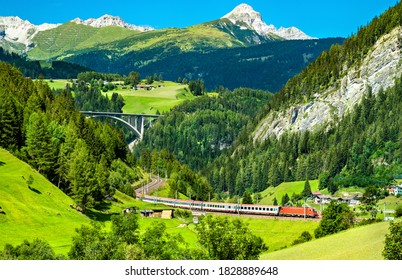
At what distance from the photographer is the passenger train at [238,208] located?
412ft

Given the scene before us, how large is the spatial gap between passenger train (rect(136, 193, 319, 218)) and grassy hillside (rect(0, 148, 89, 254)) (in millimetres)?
44253

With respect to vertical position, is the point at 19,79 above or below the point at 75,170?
above

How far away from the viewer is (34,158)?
101875 millimetres

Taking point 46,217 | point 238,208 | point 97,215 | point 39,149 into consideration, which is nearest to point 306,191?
point 238,208

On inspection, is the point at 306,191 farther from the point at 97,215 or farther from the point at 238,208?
the point at 97,215

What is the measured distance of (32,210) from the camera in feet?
250

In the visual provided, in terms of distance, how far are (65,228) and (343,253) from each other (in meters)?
38.4

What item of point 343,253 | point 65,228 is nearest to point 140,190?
Result: point 65,228

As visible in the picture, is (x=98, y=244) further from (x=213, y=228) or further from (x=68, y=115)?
(x=68, y=115)

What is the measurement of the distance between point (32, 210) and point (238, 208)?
207ft

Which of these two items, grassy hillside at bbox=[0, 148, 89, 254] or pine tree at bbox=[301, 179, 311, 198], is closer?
grassy hillside at bbox=[0, 148, 89, 254]

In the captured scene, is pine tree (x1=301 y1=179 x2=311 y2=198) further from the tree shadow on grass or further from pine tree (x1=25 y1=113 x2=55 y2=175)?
pine tree (x1=25 y1=113 x2=55 y2=175)

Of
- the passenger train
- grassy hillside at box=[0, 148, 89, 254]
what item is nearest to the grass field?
grassy hillside at box=[0, 148, 89, 254]

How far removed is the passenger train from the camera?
412 feet
